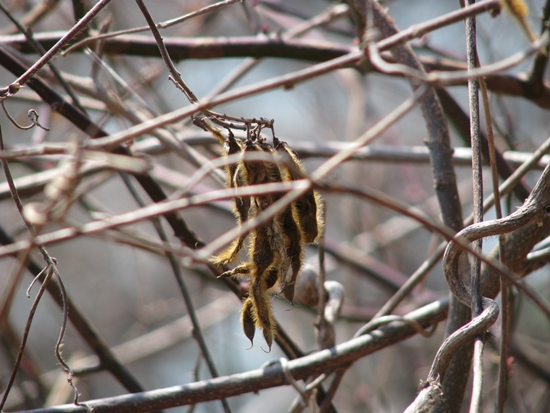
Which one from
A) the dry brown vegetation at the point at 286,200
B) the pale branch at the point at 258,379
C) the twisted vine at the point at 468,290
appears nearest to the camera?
the dry brown vegetation at the point at 286,200

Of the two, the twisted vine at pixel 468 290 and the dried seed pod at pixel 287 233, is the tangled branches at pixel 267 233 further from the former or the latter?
the twisted vine at pixel 468 290

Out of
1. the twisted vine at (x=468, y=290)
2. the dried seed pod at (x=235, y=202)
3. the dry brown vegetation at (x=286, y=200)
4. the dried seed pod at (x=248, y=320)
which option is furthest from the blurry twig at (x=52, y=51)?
the twisted vine at (x=468, y=290)

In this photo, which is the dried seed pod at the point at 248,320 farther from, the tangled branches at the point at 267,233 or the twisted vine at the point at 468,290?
the twisted vine at the point at 468,290

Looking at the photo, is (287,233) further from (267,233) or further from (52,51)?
(52,51)

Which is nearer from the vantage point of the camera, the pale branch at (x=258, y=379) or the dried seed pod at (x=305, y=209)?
the dried seed pod at (x=305, y=209)

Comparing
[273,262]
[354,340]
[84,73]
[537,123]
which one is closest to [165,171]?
[354,340]

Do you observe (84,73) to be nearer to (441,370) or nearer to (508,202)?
(508,202)

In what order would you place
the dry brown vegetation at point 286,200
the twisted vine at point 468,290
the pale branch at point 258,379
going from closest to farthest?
1. the dry brown vegetation at point 286,200
2. the twisted vine at point 468,290
3. the pale branch at point 258,379

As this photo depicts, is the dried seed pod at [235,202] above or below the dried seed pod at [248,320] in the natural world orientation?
above

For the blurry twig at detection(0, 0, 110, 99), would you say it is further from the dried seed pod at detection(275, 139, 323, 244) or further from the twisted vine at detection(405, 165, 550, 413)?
the twisted vine at detection(405, 165, 550, 413)

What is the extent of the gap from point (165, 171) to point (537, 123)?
3648 millimetres

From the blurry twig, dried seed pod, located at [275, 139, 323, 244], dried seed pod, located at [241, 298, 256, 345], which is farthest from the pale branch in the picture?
the blurry twig

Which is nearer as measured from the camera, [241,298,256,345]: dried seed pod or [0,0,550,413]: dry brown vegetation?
[0,0,550,413]: dry brown vegetation

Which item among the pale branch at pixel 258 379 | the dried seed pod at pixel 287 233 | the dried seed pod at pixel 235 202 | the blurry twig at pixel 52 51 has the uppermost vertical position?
the blurry twig at pixel 52 51
